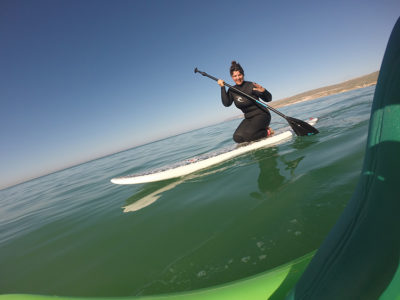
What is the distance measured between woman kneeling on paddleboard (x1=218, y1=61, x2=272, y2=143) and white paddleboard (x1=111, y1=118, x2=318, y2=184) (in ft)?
1.78

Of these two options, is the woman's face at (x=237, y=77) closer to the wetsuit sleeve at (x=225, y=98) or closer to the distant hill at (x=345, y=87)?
the wetsuit sleeve at (x=225, y=98)

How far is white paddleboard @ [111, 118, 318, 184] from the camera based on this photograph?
4.90 m

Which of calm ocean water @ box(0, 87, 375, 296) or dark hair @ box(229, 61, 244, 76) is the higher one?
dark hair @ box(229, 61, 244, 76)

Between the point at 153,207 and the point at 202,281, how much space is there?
85.9 inches

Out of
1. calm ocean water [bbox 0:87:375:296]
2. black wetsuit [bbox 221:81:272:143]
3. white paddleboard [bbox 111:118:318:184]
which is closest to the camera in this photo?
calm ocean water [bbox 0:87:375:296]

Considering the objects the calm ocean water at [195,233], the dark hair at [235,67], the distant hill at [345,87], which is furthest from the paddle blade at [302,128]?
the distant hill at [345,87]

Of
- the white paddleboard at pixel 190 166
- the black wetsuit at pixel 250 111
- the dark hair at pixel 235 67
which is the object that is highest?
the dark hair at pixel 235 67

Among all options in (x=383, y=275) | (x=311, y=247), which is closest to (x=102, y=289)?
(x=311, y=247)

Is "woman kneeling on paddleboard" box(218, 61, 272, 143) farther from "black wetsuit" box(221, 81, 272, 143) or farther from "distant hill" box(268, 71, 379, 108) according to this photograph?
"distant hill" box(268, 71, 379, 108)

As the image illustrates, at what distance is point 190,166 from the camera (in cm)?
508

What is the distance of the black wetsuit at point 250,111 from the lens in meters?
5.92

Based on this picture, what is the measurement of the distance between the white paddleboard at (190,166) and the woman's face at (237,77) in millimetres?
2039

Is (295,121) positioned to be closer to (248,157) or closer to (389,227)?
(248,157)

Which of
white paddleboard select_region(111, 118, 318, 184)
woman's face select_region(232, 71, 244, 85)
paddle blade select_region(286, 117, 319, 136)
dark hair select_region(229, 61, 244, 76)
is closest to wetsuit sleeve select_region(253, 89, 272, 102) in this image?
woman's face select_region(232, 71, 244, 85)
